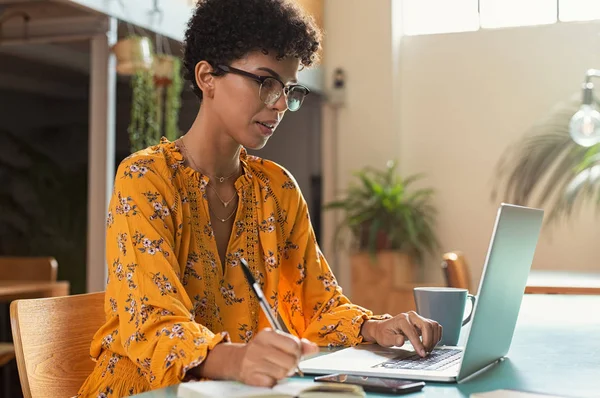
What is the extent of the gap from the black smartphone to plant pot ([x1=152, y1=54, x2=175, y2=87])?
3.71 metres

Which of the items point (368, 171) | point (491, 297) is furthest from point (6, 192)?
point (491, 297)

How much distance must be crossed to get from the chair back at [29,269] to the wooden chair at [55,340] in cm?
259

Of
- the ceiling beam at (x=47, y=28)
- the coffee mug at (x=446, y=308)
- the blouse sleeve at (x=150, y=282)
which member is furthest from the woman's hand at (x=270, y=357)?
the ceiling beam at (x=47, y=28)

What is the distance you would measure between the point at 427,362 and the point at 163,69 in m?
3.68

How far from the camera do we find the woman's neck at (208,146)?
5.12 feet

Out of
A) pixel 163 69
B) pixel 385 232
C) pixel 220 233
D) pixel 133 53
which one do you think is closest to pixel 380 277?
pixel 385 232

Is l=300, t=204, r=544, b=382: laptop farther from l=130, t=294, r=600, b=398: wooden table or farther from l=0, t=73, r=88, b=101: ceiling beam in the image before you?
l=0, t=73, r=88, b=101: ceiling beam

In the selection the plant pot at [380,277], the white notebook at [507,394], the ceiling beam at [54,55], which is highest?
the ceiling beam at [54,55]

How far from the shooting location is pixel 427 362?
1213mm

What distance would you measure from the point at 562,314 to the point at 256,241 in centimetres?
88

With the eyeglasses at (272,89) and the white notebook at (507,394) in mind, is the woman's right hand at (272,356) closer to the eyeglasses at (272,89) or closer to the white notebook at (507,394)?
the white notebook at (507,394)

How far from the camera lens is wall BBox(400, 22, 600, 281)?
6723mm

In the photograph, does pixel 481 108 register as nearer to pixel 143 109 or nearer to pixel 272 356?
pixel 143 109

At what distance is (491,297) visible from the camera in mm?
1092
